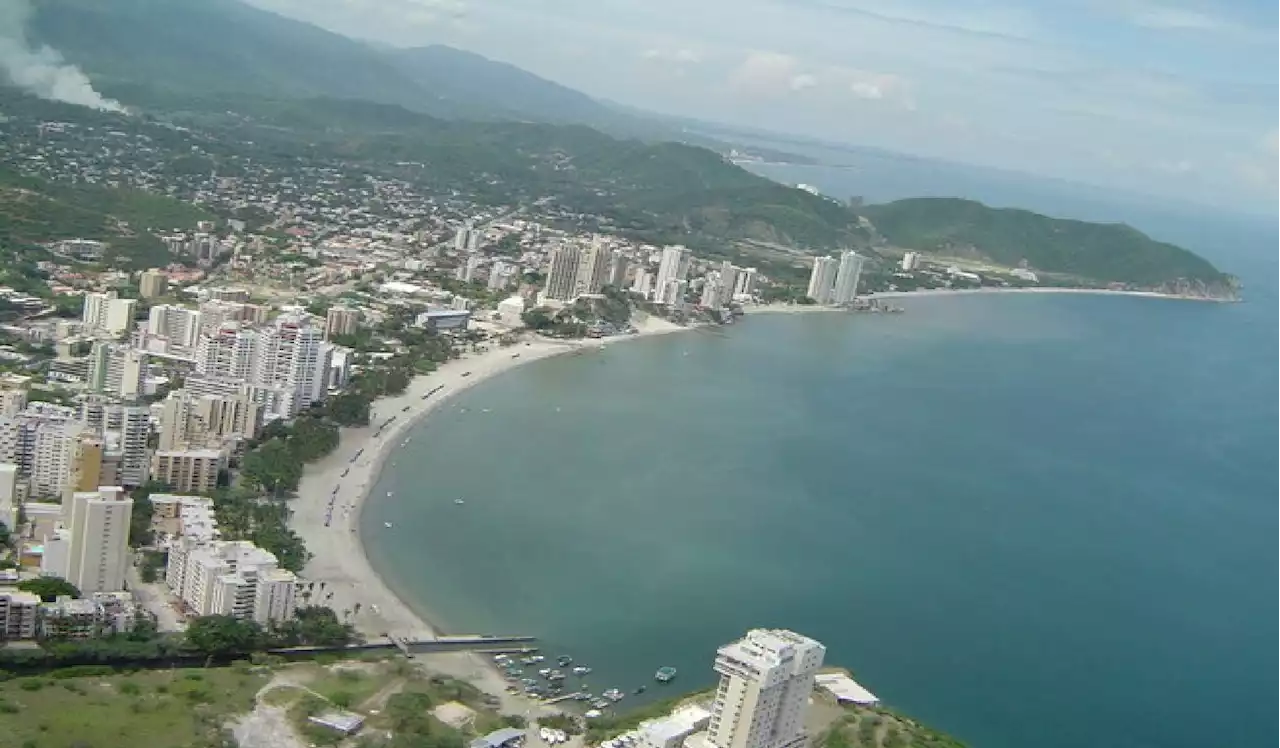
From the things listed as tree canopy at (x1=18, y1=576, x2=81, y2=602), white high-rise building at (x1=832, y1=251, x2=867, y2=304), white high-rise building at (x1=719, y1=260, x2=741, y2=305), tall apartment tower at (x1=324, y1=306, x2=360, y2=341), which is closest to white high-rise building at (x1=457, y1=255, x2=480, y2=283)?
white high-rise building at (x1=719, y1=260, x2=741, y2=305)

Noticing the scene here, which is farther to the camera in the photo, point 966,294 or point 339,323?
point 966,294

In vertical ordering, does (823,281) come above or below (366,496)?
above

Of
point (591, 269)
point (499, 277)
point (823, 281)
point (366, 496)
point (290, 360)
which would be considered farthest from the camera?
point (823, 281)

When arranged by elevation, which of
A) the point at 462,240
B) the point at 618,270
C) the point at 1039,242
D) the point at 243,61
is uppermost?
the point at 243,61

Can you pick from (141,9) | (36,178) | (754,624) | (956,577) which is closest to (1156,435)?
(956,577)

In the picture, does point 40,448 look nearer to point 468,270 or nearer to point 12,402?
point 12,402

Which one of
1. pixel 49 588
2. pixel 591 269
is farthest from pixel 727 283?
pixel 49 588
